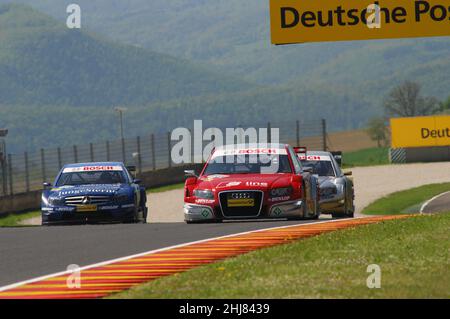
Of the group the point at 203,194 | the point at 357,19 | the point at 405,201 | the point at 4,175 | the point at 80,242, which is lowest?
the point at 405,201

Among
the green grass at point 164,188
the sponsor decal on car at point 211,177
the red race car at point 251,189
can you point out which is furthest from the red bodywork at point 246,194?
the green grass at point 164,188

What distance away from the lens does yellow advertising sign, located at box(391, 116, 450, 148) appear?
216 feet

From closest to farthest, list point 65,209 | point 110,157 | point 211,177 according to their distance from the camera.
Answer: point 211,177 < point 65,209 < point 110,157

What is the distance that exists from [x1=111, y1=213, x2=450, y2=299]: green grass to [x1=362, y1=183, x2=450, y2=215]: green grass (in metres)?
24.2

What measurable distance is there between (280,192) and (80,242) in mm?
5189

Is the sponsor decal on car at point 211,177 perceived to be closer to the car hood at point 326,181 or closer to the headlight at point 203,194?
the headlight at point 203,194

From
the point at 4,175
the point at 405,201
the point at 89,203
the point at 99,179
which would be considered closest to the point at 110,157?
the point at 4,175

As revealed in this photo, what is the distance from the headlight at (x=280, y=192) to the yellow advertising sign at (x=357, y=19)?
150 inches

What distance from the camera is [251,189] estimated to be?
21.1m

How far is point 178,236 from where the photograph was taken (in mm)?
17188

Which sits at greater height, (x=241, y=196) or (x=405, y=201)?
(x=241, y=196)

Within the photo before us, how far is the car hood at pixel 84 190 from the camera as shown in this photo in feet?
79.0

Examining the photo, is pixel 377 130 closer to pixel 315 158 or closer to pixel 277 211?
pixel 315 158

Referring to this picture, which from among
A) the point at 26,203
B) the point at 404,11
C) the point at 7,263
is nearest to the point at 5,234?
the point at 7,263
